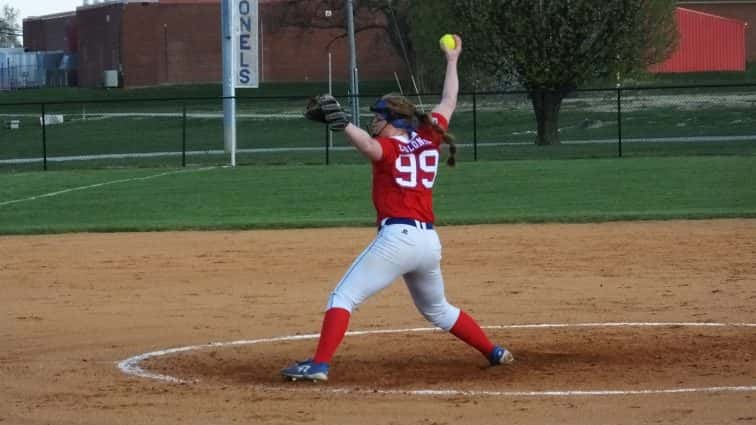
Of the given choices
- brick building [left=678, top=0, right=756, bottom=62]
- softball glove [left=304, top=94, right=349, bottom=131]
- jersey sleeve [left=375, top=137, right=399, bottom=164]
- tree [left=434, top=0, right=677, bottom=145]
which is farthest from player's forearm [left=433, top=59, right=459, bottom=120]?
brick building [left=678, top=0, right=756, bottom=62]

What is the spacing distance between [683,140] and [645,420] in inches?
1258

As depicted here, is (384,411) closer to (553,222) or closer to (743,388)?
(743,388)

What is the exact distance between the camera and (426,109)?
137 ft

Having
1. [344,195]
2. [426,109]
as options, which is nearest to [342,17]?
[426,109]

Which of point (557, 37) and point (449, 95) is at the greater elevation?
point (557, 37)

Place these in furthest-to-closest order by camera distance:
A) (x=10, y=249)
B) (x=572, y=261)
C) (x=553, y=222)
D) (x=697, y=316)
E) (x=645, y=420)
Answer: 1. (x=553, y=222)
2. (x=10, y=249)
3. (x=572, y=261)
4. (x=697, y=316)
5. (x=645, y=420)

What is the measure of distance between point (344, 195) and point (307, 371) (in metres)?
15.1

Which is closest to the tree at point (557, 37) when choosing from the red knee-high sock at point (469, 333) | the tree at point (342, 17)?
the tree at point (342, 17)

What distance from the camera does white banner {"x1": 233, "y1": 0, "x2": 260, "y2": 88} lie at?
113 ft

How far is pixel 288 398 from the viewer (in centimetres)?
868

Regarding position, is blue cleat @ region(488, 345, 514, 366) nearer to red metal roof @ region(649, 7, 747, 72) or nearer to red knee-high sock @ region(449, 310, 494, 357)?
red knee-high sock @ region(449, 310, 494, 357)

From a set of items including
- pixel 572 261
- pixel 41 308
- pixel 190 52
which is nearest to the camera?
pixel 41 308

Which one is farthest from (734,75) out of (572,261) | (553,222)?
(572,261)

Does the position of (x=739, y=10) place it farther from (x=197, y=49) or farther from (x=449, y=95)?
(x=449, y=95)
